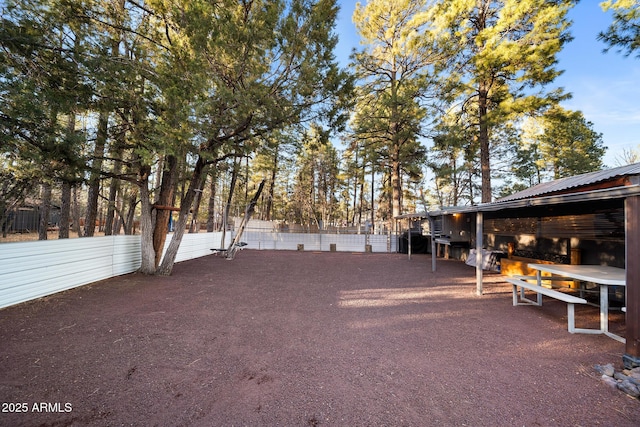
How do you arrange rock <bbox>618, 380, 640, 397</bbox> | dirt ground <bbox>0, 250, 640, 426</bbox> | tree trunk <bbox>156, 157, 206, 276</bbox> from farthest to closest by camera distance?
tree trunk <bbox>156, 157, 206, 276</bbox>, rock <bbox>618, 380, 640, 397</bbox>, dirt ground <bbox>0, 250, 640, 426</bbox>

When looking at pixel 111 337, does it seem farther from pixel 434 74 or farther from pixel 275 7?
pixel 434 74

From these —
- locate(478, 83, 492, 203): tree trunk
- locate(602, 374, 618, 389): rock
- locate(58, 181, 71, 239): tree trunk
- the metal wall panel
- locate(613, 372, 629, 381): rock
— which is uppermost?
locate(478, 83, 492, 203): tree trunk

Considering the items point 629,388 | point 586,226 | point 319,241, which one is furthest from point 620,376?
point 319,241

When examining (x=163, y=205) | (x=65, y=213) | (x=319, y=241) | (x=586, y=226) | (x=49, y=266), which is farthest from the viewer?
(x=319, y=241)

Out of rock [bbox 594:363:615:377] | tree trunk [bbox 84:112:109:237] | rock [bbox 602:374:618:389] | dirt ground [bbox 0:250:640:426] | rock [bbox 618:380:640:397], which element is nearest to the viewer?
dirt ground [bbox 0:250:640:426]

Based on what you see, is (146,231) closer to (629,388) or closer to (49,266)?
(49,266)

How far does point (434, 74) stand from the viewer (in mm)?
11508

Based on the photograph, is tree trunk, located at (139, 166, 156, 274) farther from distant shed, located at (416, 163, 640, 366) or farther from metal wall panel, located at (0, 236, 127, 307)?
distant shed, located at (416, 163, 640, 366)

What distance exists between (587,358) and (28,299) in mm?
8158

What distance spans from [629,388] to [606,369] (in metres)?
0.39

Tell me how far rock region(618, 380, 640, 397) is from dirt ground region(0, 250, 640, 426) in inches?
2.8

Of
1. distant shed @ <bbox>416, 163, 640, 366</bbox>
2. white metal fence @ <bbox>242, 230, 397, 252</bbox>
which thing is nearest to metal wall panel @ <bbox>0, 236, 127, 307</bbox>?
distant shed @ <bbox>416, 163, 640, 366</bbox>

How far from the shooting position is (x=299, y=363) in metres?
2.63

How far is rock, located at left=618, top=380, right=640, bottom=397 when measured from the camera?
7.08 ft
